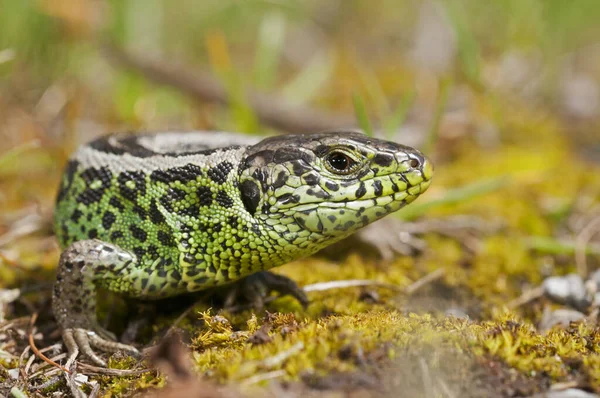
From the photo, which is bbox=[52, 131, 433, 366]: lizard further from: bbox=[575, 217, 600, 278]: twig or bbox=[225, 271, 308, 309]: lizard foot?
bbox=[575, 217, 600, 278]: twig

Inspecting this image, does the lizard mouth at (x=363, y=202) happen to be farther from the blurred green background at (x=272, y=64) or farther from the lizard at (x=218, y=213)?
the blurred green background at (x=272, y=64)

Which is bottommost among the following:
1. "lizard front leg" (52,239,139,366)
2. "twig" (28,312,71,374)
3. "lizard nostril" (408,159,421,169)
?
"twig" (28,312,71,374)

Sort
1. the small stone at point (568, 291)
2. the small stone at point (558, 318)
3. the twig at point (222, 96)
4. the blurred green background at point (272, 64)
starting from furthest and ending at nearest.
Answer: the twig at point (222, 96)
the blurred green background at point (272, 64)
the small stone at point (568, 291)
the small stone at point (558, 318)

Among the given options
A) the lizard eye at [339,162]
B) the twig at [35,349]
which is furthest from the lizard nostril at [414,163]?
the twig at [35,349]

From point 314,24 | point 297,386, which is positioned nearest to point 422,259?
point 297,386

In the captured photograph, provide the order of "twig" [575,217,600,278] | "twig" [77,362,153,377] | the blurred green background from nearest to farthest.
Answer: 1. "twig" [77,362,153,377]
2. "twig" [575,217,600,278]
3. the blurred green background

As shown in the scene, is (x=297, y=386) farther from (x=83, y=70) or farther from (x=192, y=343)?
(x=83, y=70)

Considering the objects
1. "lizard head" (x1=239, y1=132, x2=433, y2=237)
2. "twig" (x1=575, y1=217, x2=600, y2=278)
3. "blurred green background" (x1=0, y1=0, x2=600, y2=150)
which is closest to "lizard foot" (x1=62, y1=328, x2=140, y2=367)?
"lizard head" (x1=239, y1=132, x2=433, y2=237)

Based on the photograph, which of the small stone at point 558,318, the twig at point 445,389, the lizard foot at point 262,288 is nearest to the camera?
the twig at point 445,389
